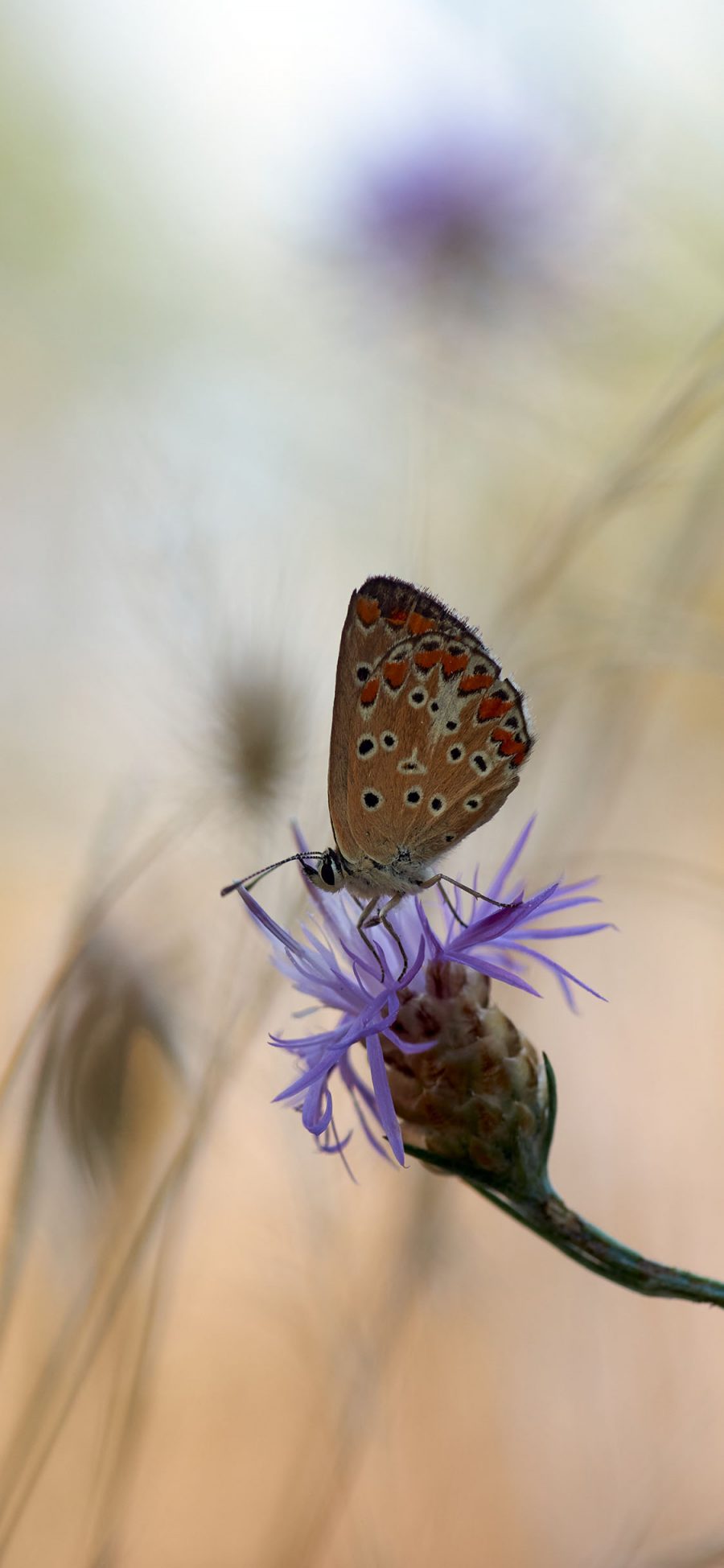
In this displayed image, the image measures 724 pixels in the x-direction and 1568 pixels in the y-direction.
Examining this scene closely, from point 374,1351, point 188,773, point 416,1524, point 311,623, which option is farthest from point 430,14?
point 416,1524

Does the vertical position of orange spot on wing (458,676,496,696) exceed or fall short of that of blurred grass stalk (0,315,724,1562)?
it exceeds it

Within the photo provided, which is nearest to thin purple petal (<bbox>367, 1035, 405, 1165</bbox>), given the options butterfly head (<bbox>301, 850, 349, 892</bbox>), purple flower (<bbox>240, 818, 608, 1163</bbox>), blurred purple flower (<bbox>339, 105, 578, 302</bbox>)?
purple flower (<bbox>240, 818, 608, 1163</bbox>)

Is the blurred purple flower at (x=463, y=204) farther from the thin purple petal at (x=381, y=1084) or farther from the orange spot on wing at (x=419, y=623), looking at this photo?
the thin purple petal at (x=381, y=1084)

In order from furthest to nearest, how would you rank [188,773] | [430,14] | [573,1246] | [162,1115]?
[430,14] < [188,773] < [162,1115] < [573,1246]

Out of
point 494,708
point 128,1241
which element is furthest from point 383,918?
point 128,1241

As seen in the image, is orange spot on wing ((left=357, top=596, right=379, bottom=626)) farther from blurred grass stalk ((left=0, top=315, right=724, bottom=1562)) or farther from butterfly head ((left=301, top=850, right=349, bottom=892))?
blurred grass stalk ((left=0, top=315, right=724, bottom=1562))

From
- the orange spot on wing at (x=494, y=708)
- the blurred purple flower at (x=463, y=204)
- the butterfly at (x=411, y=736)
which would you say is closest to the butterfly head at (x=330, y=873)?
the butterfly at (x=411, y=736)

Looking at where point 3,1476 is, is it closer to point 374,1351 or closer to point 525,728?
point 374,1351

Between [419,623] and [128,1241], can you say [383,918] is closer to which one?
[419,623]
